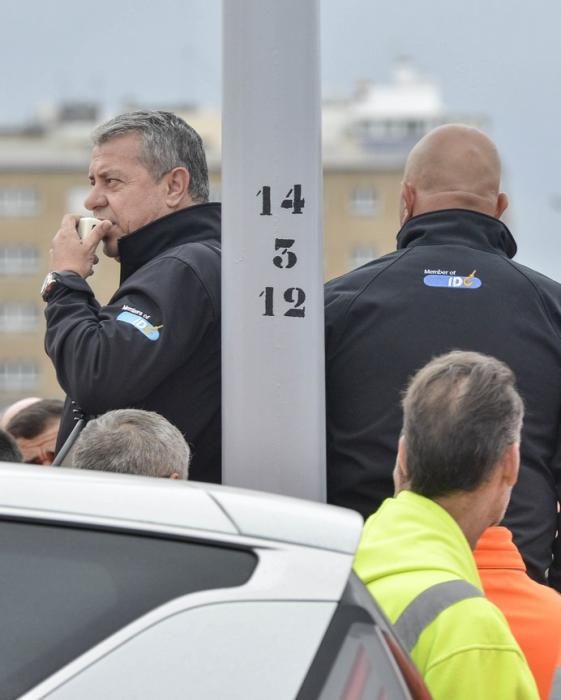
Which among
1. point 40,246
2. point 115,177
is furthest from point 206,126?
point 115,177

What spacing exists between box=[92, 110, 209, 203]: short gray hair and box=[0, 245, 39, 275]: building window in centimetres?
10627

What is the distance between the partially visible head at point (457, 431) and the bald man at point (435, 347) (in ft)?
2.38

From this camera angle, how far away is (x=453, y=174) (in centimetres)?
440

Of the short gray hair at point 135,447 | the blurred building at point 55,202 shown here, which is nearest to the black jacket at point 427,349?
the short gray hair at point 135,447

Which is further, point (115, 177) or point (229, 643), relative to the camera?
point (115, 177)

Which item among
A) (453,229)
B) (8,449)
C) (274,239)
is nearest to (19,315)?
(8,449)

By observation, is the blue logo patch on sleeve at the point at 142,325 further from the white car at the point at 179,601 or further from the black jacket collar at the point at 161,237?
the white car at the point at 179,601

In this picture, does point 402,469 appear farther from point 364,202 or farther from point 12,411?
point 364,202

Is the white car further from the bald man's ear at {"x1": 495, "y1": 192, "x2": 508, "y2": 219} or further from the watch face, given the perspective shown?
the bald man's ear at {"x1": 495, "y1": 192, "x2": 508, "y2": 219}

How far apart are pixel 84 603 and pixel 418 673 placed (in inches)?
22.4

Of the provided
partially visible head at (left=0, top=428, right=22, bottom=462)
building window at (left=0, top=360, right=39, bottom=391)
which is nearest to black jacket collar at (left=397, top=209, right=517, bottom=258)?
partially visible head at (left=0, top=428, right=22, bottom=462)

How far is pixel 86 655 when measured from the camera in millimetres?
2512

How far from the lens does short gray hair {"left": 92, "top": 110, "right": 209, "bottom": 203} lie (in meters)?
4.59

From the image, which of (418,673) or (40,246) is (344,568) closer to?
(418,673)
